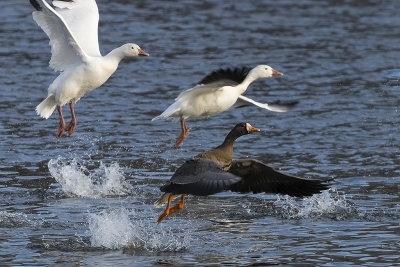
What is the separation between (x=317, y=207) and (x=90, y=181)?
8.94 ft

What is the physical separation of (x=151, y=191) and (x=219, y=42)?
10172mm

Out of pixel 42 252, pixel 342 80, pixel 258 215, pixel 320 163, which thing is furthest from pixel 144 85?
pixel 42 252

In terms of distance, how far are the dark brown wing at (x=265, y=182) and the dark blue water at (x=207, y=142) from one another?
485 millimetres

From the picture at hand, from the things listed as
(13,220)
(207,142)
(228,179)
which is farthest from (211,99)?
(207,142)

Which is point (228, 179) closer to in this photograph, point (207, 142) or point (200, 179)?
point (200, 179)

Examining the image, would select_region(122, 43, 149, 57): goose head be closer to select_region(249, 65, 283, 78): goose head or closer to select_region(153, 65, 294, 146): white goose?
select_region(153, 65, 294, 146): white goose

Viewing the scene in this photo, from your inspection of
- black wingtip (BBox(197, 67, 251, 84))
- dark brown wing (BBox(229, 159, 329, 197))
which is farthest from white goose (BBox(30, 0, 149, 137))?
Result: dark brown wing (BBox(229, 159, 329, 197))

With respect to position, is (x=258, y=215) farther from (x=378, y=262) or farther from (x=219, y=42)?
(x=219, y=42)

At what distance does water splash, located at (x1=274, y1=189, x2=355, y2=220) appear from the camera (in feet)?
39.9

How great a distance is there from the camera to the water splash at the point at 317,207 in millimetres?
12172

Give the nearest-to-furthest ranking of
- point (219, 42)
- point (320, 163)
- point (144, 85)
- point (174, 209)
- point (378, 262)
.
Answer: point (378, 262) < point (174, 209) < point (320, 163) < point (144, 85) < point (219, 42)

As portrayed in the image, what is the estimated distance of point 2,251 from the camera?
10.7 m

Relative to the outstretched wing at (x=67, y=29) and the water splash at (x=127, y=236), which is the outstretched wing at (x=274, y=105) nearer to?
the outstretched wing at (x=67, y=29)

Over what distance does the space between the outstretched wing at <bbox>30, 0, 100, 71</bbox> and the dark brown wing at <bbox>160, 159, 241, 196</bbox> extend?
296 cm
